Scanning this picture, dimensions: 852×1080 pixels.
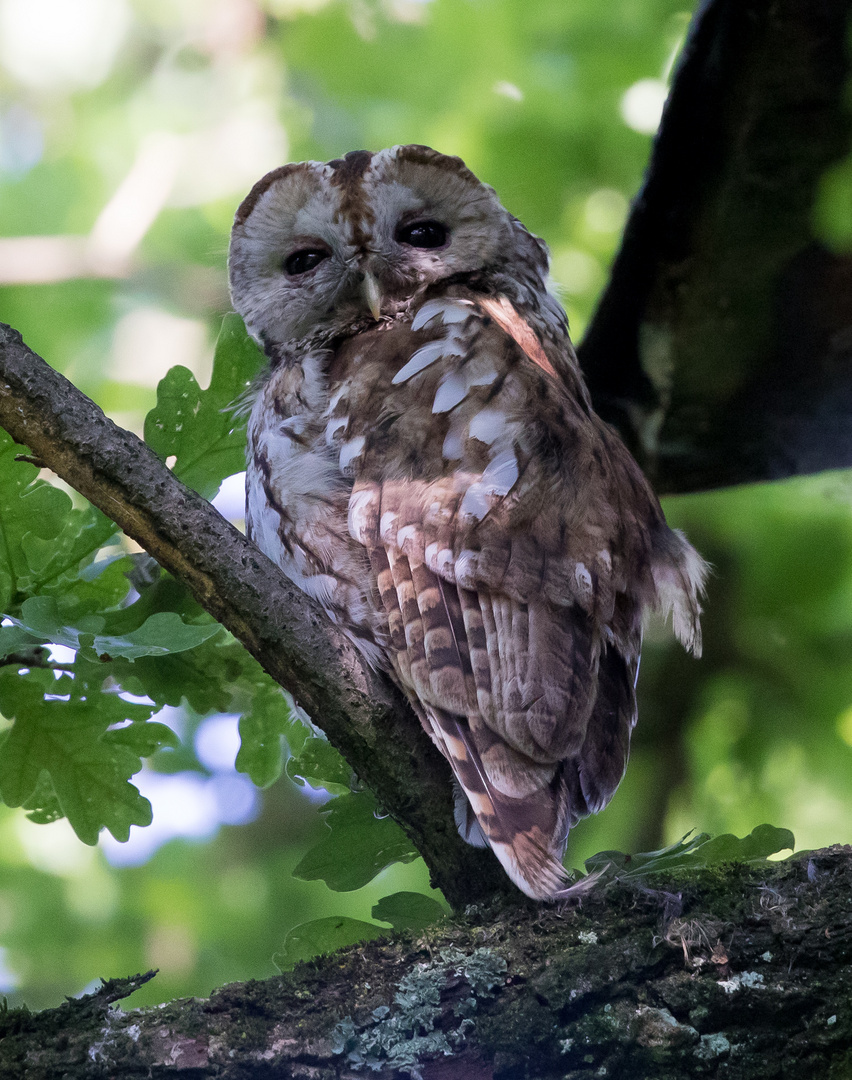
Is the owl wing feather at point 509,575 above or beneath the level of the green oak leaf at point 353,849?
above

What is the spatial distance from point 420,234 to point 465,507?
3.19 feet

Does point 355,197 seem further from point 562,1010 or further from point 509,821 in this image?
point 562,1010

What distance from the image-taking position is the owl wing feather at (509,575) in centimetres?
146

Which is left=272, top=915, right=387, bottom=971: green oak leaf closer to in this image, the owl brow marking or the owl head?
the owl head

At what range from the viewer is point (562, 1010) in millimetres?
1147

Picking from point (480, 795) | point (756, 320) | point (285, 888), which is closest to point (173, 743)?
point (480, 795)

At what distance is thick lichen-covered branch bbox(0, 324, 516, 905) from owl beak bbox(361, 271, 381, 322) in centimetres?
84

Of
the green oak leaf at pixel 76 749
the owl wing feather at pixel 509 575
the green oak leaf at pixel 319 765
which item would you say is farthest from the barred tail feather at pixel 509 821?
the green oak leaf at pixel 76 749

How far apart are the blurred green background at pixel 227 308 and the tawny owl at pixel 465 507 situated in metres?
0.74

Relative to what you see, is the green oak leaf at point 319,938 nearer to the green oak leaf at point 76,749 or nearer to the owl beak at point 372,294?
the green oak leaf at point 76,749

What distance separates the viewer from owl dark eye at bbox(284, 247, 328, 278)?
93.7 inches

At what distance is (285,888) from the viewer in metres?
4.19

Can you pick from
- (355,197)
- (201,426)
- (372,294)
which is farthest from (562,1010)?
(355,197)

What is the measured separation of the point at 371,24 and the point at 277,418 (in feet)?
9.57
